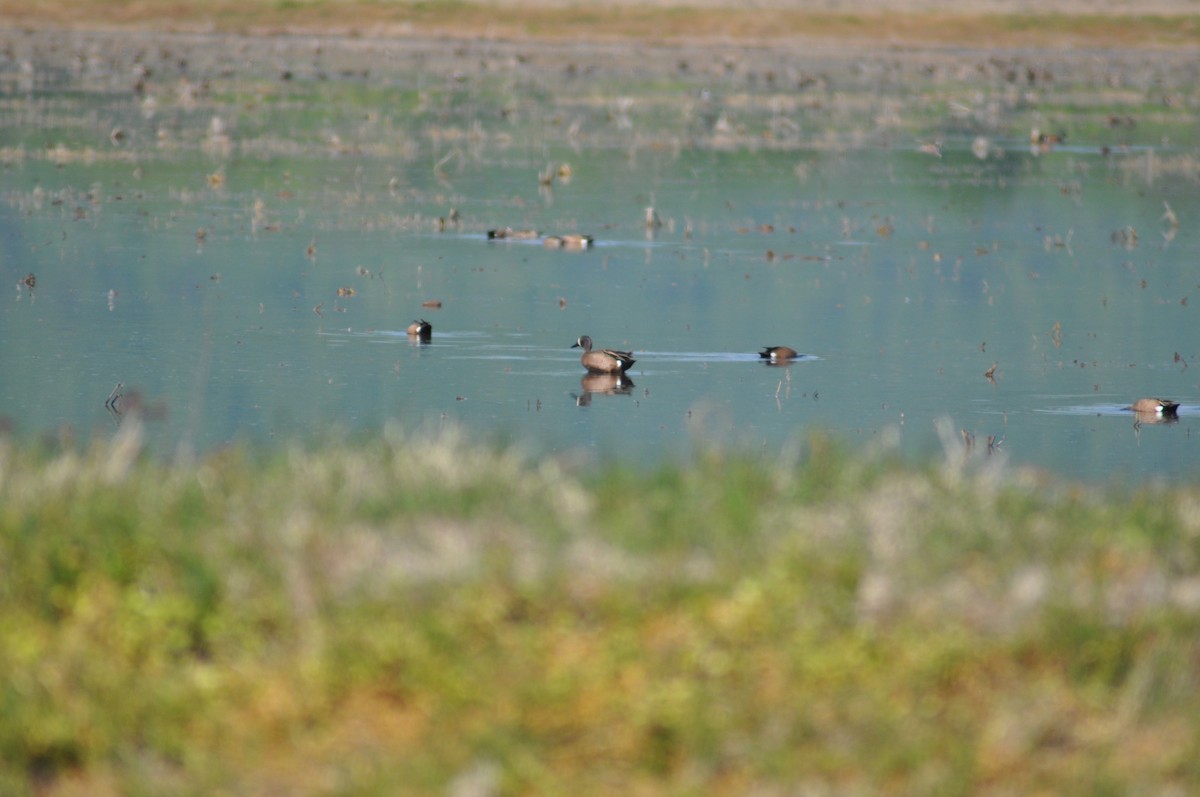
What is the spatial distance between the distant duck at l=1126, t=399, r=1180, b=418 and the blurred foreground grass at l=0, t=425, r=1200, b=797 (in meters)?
8.36

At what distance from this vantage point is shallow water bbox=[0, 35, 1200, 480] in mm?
15133

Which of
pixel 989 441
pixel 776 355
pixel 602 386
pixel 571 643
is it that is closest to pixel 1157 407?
pixel 989 441

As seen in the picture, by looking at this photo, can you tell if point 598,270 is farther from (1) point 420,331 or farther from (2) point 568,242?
(1) point 420,331

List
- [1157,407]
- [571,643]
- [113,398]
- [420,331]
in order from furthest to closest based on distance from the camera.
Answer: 1. [420,331]
2. [1157,407]
3. [113,398]
4. [571,643]

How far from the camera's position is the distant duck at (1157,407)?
15.5 metres

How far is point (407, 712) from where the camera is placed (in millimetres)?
6035

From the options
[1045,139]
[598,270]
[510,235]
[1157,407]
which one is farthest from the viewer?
[1045,139]

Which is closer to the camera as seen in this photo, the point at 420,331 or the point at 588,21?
the point at 420,331

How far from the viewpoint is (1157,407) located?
50.8 ft

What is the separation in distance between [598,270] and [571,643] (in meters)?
16.8

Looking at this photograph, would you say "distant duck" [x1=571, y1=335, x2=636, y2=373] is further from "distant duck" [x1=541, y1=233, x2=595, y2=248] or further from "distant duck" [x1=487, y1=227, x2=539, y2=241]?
"distant duck" [x1=487, y1=227, x2=539, y2=241]

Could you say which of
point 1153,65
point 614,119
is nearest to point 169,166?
point 614,119

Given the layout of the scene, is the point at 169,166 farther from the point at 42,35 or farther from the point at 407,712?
the point at 42,35

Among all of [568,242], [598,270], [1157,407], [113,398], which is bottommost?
[113,398]
